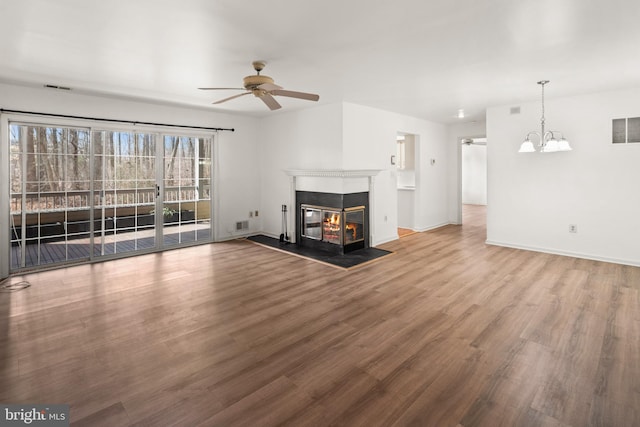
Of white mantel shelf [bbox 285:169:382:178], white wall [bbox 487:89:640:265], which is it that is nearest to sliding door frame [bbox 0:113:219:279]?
white mantel shelf [bbox 285:169:382:178]

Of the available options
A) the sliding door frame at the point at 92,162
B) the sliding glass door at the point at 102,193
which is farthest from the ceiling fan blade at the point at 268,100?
the sliding glass door at the point at 102,193

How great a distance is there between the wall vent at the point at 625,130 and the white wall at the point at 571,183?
60mm

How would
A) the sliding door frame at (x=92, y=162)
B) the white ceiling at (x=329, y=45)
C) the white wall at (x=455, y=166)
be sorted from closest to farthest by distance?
Answer: the white ceiling at (x=329, y=45)
the sliding door frame at (x=92, y=162)
the white wall at (x=455, y=166)

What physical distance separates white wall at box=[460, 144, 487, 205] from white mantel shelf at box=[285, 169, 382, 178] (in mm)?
8435

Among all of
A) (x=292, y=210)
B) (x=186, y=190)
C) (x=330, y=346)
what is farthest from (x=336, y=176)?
(x=330, y=346)

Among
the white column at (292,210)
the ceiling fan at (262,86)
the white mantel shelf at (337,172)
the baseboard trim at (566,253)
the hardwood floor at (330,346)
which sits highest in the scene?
the ceiling fan at (262,86)

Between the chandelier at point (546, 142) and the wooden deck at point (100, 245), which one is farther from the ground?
the chandelier at point (546, 142)

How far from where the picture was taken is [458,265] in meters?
4.88

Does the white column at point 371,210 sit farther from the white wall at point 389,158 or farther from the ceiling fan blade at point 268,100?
the ceiling fan blade at point 268,100

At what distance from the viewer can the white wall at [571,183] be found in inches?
191

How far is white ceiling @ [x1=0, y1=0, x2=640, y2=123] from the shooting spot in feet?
8.15

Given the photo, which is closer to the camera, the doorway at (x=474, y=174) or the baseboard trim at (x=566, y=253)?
the baseboard trim at (x=566, y=253)

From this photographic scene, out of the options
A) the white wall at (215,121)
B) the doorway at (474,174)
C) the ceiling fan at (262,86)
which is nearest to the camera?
the ceiling fan at (262,86)

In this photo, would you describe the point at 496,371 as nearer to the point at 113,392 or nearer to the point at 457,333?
the point at 457,333
